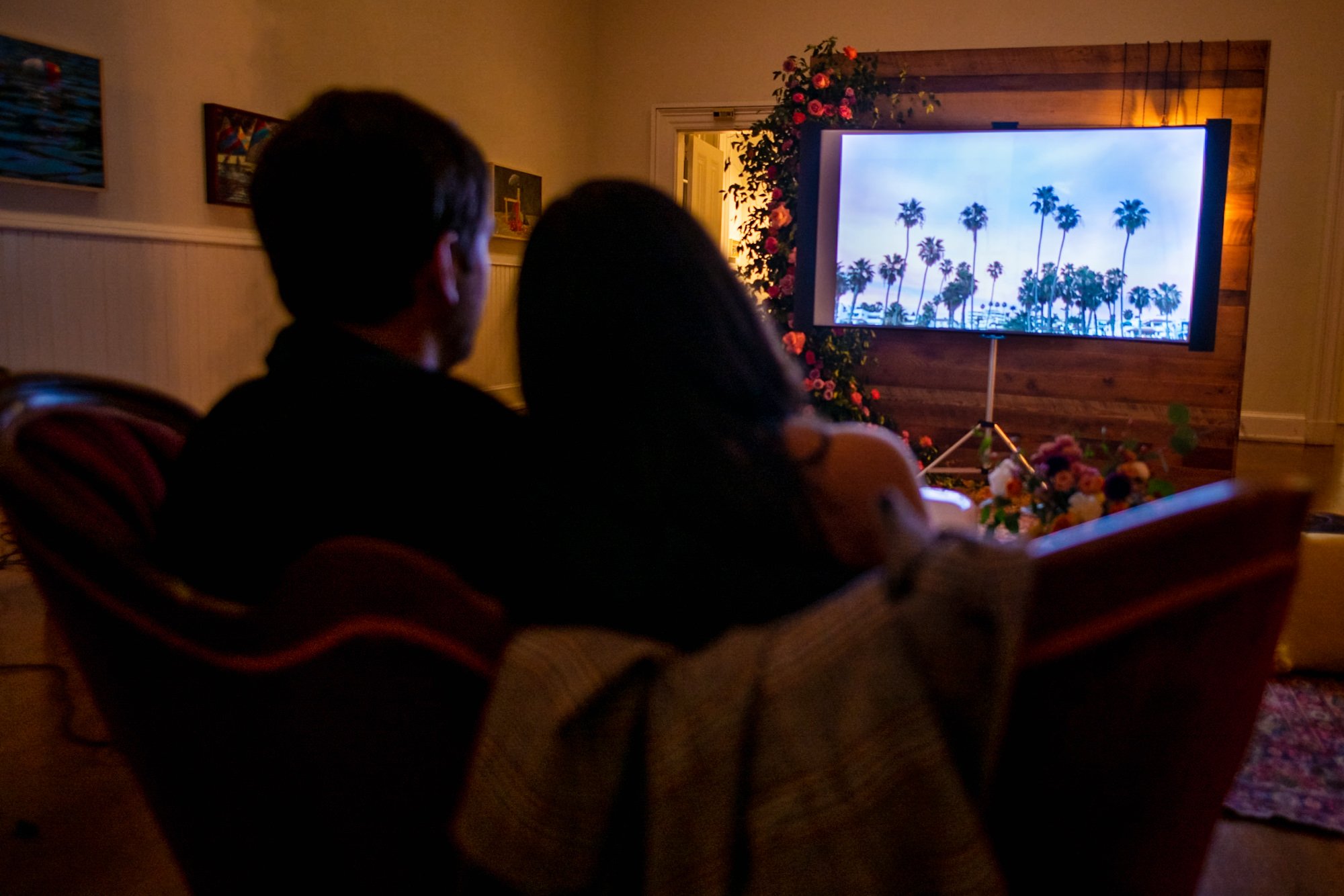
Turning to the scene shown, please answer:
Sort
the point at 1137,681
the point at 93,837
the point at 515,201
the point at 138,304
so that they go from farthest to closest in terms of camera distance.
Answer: the point at 515,201 → the point at 138,304 → the point at 93,837 → the point at 1137,681

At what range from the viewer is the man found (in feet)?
2.21

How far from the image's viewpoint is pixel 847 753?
1.70ft

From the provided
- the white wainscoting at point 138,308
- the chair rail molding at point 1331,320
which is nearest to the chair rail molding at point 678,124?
the white wainscoting at point 138,308

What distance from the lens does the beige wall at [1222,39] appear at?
5152 millimetres

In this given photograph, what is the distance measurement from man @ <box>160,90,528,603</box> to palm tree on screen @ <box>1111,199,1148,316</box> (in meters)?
4.43

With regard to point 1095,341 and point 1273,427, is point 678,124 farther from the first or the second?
point 1273,427

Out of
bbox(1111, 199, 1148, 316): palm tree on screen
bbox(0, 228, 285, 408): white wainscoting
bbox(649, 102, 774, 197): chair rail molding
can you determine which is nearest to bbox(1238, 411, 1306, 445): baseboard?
bbox(1111, 199, 1148, 316): palm tree on screen

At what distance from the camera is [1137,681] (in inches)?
21.2

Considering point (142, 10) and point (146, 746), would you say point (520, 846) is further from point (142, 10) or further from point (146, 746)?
point (142, 10)

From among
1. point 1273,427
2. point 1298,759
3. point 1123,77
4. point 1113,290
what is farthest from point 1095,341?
point 1298,759

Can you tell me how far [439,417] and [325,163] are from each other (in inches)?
14.4

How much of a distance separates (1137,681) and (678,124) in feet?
20.6

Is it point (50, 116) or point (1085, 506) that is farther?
point (50, 116)

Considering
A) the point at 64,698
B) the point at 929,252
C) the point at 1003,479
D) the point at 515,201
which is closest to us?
the point at 1003,479
